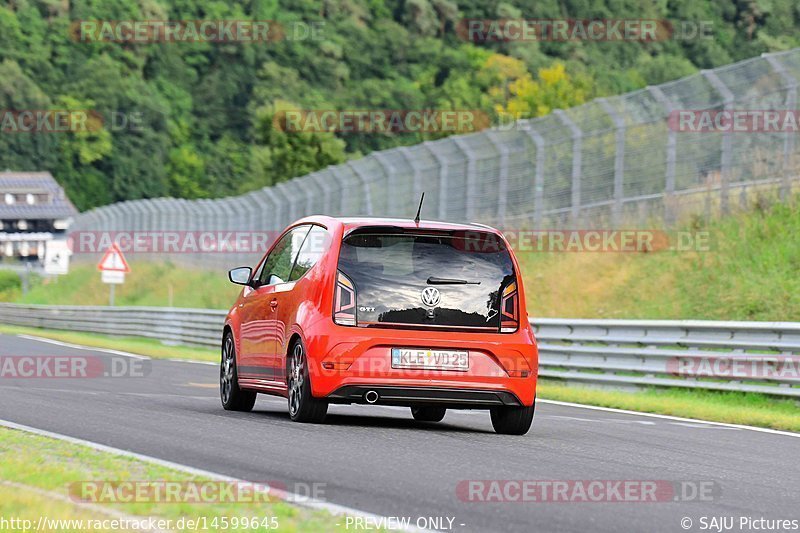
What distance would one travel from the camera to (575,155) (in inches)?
1001

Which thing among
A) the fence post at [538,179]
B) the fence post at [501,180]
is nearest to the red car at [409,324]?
the fence post at [538,179]

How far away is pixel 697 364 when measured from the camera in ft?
56.8

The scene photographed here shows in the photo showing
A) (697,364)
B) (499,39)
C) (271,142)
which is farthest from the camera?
(499,39)

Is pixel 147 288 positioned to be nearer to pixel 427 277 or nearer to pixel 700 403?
pixel 700 403

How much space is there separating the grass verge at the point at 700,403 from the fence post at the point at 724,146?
5.45 m

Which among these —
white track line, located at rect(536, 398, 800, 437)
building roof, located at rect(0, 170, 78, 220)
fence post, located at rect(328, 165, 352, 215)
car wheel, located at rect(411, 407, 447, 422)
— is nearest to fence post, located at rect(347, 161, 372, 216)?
fence post, located at rect(328, 165, 352, 215)

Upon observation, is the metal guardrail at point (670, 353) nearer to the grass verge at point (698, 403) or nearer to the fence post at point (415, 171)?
the grass verge at point (698, 403)

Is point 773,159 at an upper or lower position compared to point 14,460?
upper

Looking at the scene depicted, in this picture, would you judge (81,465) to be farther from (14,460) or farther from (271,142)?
(271,142)

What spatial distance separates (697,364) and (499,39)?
15499 centimetres

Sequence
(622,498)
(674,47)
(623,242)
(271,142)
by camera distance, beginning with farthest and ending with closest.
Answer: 1. (674,47)
2. (271,142)
3. (623,242)
4. (622,498)

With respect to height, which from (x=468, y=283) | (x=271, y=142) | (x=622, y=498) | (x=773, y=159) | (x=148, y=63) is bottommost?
(x=622, y=498)

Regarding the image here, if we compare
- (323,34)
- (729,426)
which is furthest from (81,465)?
(323,34)

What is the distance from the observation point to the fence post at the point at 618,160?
24.2 metres
